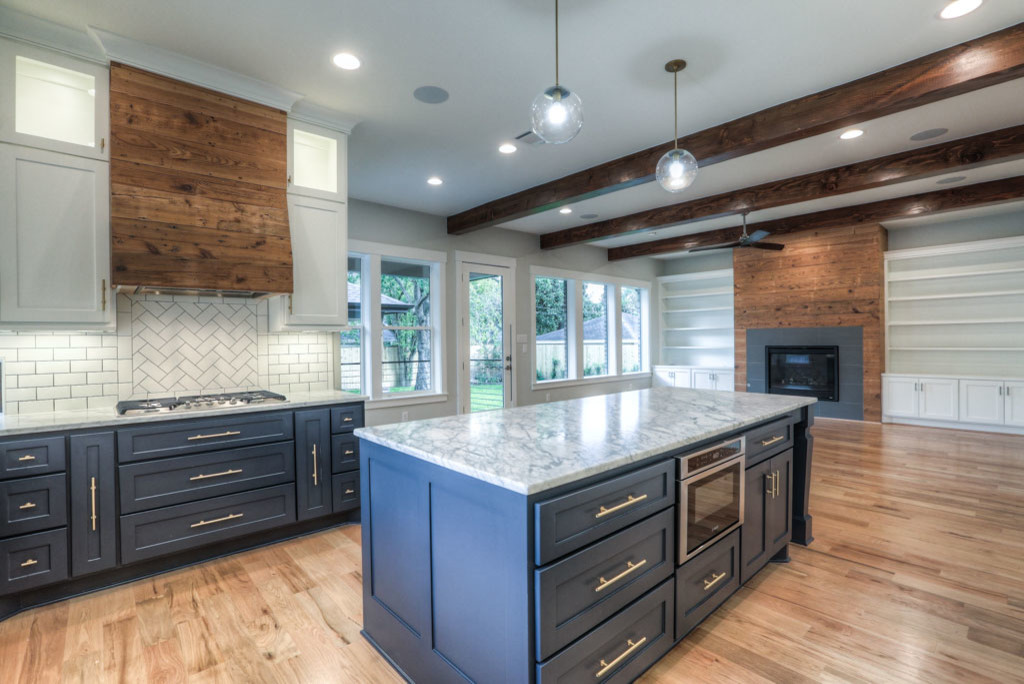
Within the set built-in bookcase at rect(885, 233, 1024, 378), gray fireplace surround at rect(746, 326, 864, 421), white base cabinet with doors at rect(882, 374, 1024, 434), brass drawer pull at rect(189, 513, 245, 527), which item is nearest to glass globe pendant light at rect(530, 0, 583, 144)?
brass drawer pull at rect(189, 513, 245, 527)

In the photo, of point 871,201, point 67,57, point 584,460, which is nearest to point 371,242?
point 67,57

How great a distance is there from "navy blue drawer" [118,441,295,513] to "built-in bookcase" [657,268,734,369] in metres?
7.41

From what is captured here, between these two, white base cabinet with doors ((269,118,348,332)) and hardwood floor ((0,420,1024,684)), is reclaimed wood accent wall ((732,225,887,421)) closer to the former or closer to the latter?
hardwood floor ((0,420,1024,684))

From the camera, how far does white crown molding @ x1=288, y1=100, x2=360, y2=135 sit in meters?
3.13

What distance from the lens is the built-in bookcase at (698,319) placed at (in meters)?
8.66

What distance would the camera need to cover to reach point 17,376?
2.64 m

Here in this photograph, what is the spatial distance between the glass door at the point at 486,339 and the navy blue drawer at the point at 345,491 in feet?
8.98

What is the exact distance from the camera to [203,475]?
2686mm

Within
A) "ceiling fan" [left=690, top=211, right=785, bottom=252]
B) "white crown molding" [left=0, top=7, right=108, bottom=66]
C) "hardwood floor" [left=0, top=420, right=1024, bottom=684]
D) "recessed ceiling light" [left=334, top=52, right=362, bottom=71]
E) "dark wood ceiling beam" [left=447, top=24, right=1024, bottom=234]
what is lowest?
"hardwood floor" [left=0, top=420, right=1024, bottom=684]

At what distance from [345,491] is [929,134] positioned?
5208mm

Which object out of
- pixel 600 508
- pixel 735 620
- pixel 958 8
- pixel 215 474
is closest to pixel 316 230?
pixel 215 474

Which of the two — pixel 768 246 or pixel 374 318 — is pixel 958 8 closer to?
pixel 768 246

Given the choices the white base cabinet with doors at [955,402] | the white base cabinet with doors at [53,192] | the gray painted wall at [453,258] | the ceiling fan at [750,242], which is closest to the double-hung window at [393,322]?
the gray painted wall at [453,258]

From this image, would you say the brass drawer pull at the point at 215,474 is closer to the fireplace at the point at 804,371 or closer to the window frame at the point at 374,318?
the window frame at the point at 374,318
